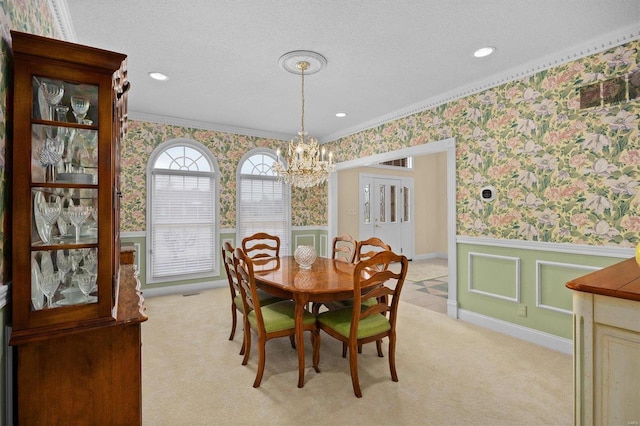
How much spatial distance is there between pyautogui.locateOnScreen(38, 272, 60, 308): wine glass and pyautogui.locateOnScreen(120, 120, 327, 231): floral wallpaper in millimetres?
3472

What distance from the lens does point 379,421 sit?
1.92m

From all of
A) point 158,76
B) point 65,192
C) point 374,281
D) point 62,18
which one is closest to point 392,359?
point 374,281

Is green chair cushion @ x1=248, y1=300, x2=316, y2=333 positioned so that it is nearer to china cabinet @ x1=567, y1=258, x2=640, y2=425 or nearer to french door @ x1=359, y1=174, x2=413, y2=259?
china cabinet @ x1=567, y1=258, x2=640, y2=425

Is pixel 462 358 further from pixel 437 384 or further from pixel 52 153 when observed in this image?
pixel 52 153

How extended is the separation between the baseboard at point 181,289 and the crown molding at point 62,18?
3379 millimetres

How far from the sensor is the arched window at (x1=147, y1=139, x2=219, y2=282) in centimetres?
471

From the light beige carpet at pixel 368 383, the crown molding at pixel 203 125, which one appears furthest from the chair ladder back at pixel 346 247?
the crown molding at pixel 203 125

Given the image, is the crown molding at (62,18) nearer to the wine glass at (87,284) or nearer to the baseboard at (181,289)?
the wine glass at (87,284)

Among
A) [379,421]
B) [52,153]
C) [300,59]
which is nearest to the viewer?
[52,153]

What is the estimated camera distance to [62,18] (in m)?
2.21

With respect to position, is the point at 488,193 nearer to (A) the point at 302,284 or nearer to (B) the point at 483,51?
(B) the point at 483,51

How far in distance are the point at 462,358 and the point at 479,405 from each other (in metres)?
0.69

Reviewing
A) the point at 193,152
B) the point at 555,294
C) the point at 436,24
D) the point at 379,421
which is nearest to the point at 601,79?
the point at 436,24

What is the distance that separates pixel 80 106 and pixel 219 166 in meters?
3.77
